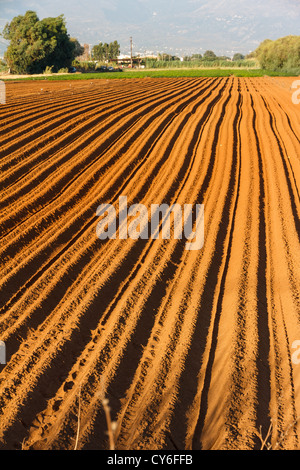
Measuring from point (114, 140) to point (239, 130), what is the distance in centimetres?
453

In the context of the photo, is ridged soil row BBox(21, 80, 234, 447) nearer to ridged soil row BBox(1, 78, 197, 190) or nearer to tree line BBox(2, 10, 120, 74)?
ridged soil row BBox(1, 78, 197, 190)

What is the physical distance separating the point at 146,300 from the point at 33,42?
50.9 metres

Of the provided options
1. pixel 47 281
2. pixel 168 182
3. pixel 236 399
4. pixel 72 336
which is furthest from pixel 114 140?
pixel 236 399

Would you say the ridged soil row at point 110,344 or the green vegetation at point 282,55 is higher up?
the green vegetation at point 282,55

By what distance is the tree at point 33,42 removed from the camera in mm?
47750

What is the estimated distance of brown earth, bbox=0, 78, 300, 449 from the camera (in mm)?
3863

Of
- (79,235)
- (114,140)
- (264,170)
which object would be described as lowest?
(79,235)

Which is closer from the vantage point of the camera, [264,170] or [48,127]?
[264,170]

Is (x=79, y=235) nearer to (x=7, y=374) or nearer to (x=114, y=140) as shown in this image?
(x=7, y=374)

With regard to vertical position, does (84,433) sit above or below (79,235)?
below

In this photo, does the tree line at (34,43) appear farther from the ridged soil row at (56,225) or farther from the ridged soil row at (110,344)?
the ridged soil row at (110,344)

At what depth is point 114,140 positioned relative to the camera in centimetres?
1169

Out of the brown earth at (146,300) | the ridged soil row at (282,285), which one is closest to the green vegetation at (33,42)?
the brown earth at (146,300)

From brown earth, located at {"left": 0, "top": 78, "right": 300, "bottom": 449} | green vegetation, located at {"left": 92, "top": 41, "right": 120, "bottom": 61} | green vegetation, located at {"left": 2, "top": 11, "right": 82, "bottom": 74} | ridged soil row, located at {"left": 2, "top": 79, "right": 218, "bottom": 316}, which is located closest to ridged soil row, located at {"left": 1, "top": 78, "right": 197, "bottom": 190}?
brown earth, located at {"left": 0, "top": 78, "right": 300, "bottom": 449}
